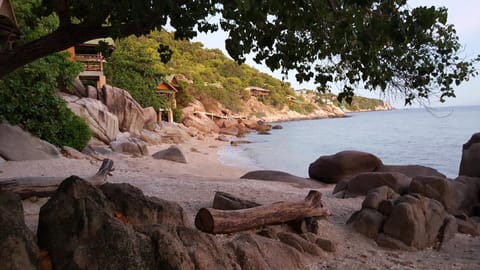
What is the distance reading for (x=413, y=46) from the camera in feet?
13.9

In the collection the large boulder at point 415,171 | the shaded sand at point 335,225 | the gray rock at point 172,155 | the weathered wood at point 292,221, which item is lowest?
the gray rock at point 172,155

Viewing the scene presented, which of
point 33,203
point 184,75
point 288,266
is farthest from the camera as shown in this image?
point 184,75

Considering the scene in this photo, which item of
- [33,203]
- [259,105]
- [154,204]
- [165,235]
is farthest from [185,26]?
[259,105]

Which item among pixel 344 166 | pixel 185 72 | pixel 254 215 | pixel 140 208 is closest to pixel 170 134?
pixel 344 166

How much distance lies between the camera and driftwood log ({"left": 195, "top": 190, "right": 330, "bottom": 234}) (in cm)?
448

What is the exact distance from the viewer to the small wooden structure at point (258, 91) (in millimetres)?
76787

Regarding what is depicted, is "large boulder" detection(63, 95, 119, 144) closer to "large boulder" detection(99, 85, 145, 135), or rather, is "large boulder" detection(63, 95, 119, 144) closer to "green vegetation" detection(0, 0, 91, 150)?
"large boulder" detection(99, 85, 145, 135)

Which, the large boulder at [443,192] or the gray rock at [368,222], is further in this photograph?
the large boulder at [443,192]

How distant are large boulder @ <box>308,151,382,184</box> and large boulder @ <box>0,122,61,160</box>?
8773 millimetres

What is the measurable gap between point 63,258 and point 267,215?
110 inches

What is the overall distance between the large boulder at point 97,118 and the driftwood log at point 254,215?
1465 centimetres

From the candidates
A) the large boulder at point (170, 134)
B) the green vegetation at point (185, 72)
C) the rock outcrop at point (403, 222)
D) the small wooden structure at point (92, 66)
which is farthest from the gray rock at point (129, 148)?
the rock outcrop at point (403, 222)

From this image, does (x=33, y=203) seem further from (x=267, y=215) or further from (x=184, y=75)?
(x=184, y=75)

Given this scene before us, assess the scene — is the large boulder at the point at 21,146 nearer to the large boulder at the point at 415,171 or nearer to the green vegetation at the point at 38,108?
the green vegetation at the point at 38,108
